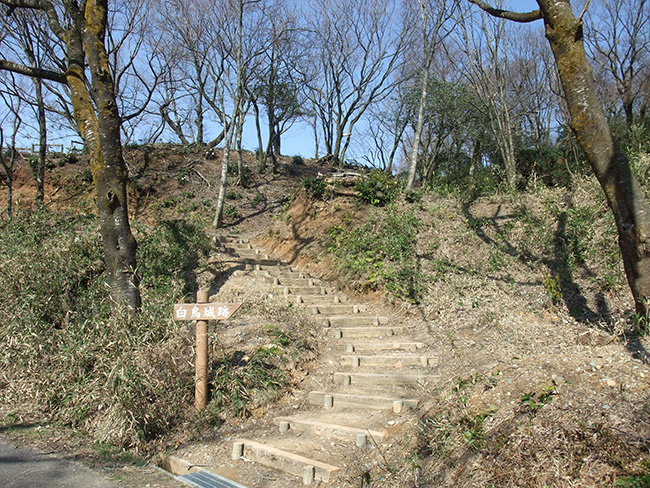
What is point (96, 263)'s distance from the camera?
944 cm

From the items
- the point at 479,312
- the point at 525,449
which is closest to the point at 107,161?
the point at 479,312

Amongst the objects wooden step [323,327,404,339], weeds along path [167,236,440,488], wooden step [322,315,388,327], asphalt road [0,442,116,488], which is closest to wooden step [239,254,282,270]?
weeds along path [167,236,440,488]

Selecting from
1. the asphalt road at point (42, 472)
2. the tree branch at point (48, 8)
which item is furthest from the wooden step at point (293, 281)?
the tree branch at point (48, 8)

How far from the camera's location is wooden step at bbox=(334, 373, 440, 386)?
19.9ft

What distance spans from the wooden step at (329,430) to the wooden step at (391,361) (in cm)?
151

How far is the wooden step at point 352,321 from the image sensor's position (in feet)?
27.3

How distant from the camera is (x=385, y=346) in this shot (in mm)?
7391

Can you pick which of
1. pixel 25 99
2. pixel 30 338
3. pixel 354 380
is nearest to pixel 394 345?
pixel 354 380

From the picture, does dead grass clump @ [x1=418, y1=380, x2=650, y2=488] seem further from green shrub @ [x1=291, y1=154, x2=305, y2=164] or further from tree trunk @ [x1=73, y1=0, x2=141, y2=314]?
green shrub @ [x1=291, y1=154, x2=305, y2=164]

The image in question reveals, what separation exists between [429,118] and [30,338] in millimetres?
17678

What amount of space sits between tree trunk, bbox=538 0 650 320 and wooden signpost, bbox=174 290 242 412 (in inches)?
174

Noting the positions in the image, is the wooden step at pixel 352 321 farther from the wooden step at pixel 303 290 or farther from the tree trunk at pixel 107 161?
the tree trunk at pixel 107 161

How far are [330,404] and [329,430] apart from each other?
71 centimetres

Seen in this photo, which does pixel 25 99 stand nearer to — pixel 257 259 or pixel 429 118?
pixel 257 259
